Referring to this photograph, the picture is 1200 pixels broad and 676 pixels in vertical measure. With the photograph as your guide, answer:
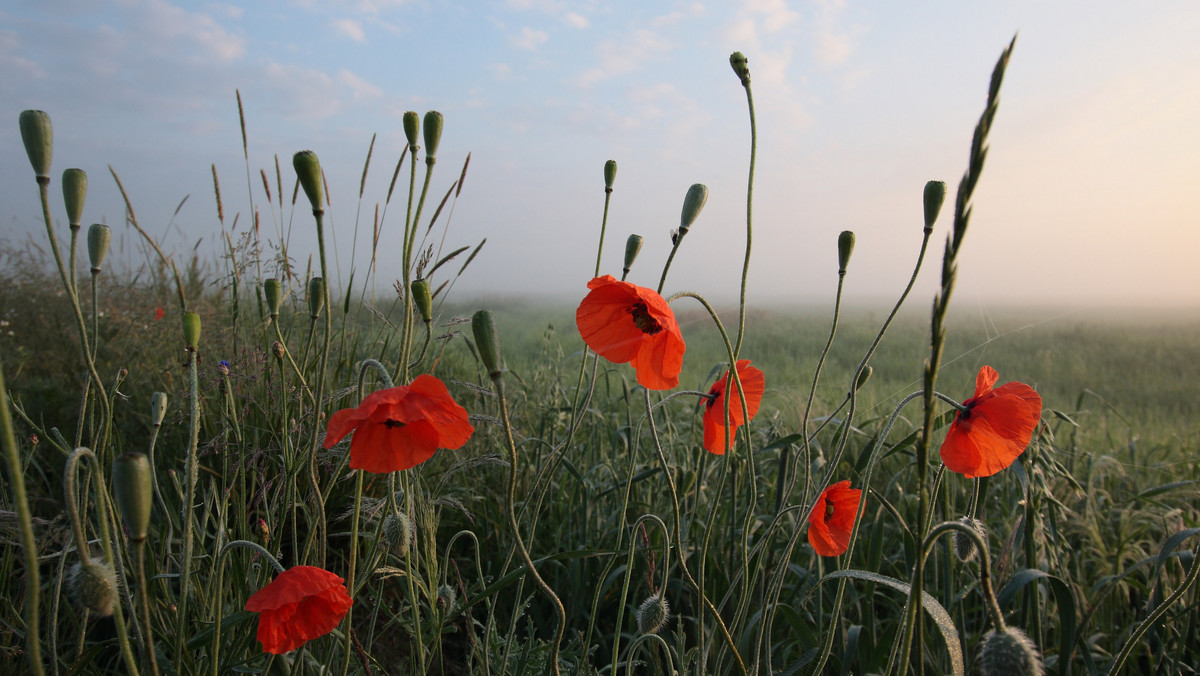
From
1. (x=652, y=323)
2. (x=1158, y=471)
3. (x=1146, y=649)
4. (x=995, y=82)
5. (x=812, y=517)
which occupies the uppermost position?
(x=995, y=82)

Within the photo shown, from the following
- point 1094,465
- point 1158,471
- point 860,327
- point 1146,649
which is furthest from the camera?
point 860,327

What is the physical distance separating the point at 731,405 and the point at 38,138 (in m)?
1.11

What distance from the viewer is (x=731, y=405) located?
1.26 meters

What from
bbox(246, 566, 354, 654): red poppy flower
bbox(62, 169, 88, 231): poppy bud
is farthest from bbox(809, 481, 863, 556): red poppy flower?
bbox(62, 169, 88, 231): poppy bud

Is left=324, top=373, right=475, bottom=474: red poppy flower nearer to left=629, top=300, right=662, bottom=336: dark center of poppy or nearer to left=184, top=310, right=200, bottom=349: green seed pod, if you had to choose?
left=184, top=310, right=200, bottom=349: green seed pod

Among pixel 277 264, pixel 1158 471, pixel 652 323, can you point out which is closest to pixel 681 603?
pixel 652 323

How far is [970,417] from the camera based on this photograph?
1.11 metres

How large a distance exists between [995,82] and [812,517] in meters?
0.92

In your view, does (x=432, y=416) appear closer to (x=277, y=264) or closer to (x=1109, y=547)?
(x=277, y=264)

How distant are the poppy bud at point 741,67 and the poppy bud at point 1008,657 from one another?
0.77m

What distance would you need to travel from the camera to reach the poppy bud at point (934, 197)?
0.93 metres

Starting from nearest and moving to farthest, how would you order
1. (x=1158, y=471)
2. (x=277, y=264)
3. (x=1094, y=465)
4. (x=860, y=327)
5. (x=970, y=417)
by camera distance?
(x=970, y=417), (x=1094, y=465), (x=277, y=264), (x=1158, y=471), (x=860, y=327)

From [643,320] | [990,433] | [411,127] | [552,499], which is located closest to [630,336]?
[643,320]

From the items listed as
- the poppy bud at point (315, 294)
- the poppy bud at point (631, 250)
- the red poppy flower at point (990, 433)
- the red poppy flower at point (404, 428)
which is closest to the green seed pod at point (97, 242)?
the poppy bud at point (315, 294)
